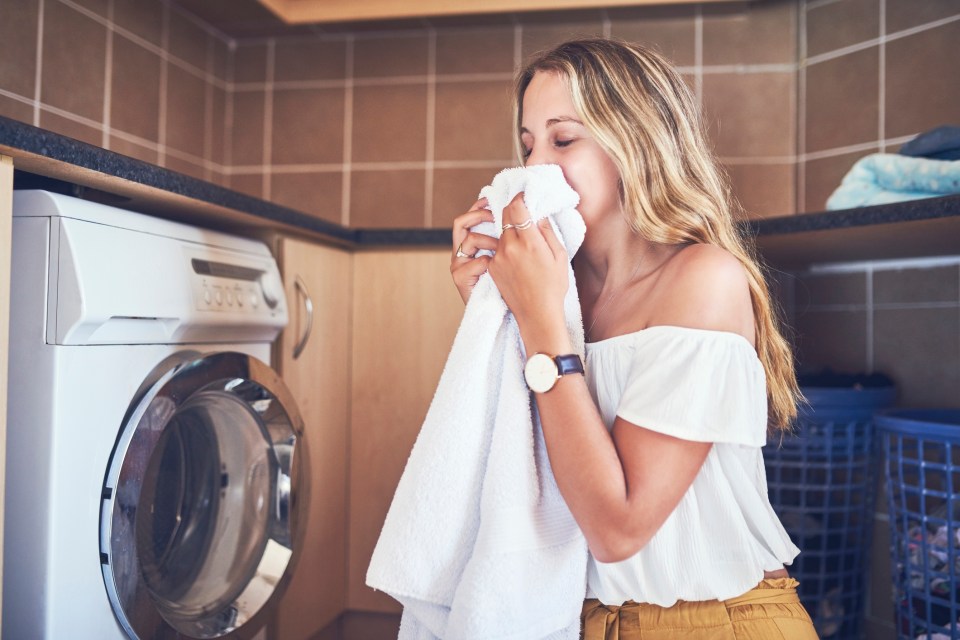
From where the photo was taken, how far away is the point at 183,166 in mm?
2254

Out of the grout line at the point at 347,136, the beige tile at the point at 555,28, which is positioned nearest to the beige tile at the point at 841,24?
the beige tile at the point at 555,28

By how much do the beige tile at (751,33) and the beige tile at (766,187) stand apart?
30 centimetres

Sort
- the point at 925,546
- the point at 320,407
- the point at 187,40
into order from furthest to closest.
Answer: the point at 187,40 < the point at 320,407 < the point at 925,546

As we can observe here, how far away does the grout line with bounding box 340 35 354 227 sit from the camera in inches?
95.0

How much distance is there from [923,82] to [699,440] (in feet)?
4.85

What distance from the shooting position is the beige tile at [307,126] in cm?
242

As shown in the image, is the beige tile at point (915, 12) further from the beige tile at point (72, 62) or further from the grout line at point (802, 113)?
the beige tile at point (72, 62)

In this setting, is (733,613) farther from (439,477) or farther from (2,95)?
(2,95)

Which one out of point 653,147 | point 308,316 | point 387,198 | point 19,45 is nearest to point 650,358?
point 653,147

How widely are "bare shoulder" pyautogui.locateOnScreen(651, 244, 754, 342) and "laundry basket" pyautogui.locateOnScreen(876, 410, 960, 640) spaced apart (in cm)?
55

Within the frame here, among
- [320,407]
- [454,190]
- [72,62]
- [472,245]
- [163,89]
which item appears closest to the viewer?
[472,245]

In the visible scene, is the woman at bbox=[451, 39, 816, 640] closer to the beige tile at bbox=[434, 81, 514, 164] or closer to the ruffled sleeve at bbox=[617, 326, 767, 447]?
the ruffled sleeve at bbox=[617, 326, 767, 447]

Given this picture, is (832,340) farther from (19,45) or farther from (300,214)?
(19,45)

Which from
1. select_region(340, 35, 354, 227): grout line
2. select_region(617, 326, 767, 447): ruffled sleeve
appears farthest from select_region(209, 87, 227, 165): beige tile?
select_region(617, 326, 767, 447): ruffled sleeve
